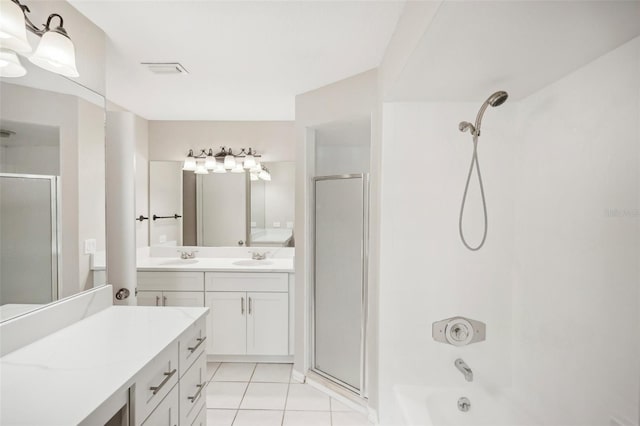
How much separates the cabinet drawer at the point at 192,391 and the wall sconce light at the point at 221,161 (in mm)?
2183

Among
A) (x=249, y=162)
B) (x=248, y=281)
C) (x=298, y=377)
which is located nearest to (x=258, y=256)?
(x=248, y=281)

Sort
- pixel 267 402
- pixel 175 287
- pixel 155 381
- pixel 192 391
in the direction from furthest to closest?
pixel 175 287 → pixel 267 402 → pixel 192 391 → pixel 155 381

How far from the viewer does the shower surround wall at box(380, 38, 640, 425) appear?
1.27 meters

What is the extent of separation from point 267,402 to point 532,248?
Result: 80.5 inches

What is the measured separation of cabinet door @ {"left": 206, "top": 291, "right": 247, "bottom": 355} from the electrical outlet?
138 cm

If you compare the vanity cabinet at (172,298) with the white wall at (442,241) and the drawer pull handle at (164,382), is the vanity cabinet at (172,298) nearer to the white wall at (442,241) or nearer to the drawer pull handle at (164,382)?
the drawer pull handle at (164,382)

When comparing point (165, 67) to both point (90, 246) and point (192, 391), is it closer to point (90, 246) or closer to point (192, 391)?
point (90, 246)

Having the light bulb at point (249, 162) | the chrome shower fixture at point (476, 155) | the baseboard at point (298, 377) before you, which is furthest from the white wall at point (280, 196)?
the chrome shower fixture at point (476, 155)

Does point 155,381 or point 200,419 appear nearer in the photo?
point 155,381

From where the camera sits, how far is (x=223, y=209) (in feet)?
11.8

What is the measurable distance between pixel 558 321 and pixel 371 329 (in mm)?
1064

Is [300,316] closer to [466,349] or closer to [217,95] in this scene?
[466,349]

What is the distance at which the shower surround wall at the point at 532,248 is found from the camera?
50.1 inches

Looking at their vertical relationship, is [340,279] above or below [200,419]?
above
